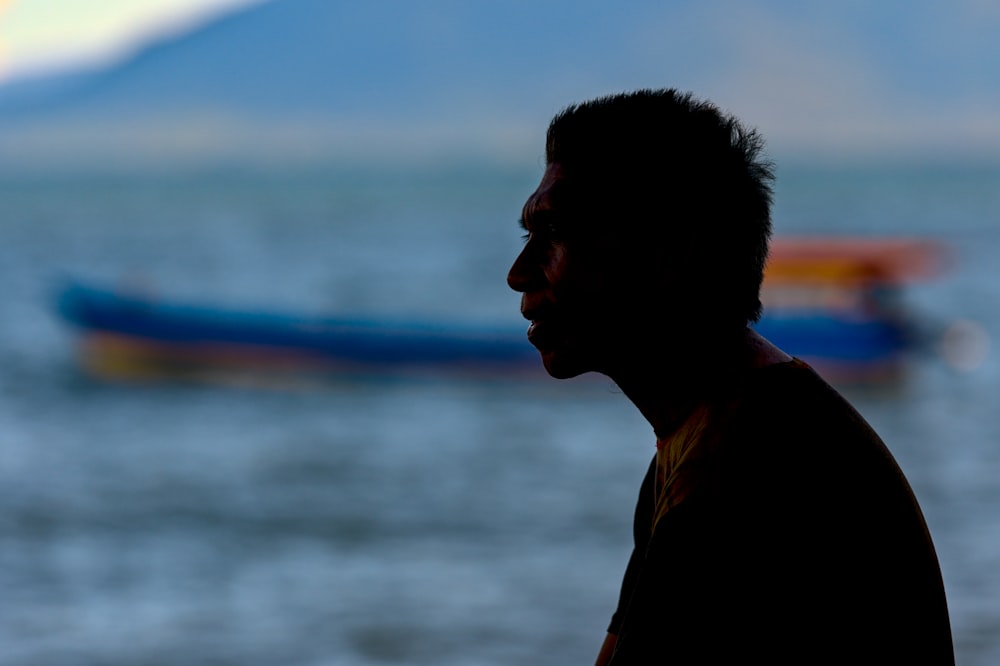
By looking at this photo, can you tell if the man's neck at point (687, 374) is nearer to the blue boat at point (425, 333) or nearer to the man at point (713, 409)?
the man at point (713, 409)

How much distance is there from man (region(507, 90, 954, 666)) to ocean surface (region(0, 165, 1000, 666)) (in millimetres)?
236

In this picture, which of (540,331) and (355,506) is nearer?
(540,331)

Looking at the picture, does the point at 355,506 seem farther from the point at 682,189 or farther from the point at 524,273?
the point at 682,189

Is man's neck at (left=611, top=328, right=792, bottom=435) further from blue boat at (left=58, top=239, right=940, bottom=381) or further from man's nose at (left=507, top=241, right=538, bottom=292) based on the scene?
blue boat at (left=58, top=239, right=940, bottom=381)

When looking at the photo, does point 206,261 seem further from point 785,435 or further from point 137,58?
point 137,58

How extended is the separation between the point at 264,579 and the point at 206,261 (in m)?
35.6

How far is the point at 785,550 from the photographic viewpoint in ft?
4.25

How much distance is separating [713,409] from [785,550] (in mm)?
155

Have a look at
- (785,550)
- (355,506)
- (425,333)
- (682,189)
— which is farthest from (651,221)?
(425,333)

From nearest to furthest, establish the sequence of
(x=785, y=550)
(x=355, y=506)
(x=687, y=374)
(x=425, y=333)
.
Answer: (x=785, y=550), (x=687, y=374), (x=355, y=506), (x=425, y=333)

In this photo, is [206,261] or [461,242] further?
[461,242]

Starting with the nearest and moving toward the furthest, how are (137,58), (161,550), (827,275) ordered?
(161,550)
(827,275)
(137,58)

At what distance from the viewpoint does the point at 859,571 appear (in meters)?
1.32

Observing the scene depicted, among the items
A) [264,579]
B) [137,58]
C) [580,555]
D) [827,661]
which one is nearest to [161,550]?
[264,579]
